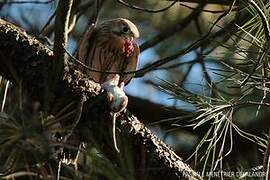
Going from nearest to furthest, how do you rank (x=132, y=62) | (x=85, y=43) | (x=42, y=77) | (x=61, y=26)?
(x=61, y=26) < (x=42, y=77) < (x=132, y=62) < (x=85, y=43)

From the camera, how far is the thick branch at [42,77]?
→ 1.73 meters

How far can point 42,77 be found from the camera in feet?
5.65

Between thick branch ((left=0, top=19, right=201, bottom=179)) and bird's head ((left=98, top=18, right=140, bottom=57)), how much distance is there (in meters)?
0.82

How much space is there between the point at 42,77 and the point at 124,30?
0.99 m

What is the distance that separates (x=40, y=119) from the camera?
1.21m

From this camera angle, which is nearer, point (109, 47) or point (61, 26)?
point (61, 26)

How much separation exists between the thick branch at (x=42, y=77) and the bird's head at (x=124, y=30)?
82 centimetres

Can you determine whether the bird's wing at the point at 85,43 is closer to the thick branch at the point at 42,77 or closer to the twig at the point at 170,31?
the twig at the point at 170,31

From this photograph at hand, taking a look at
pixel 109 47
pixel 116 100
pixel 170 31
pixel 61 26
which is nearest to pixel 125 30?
pixel 109 47
